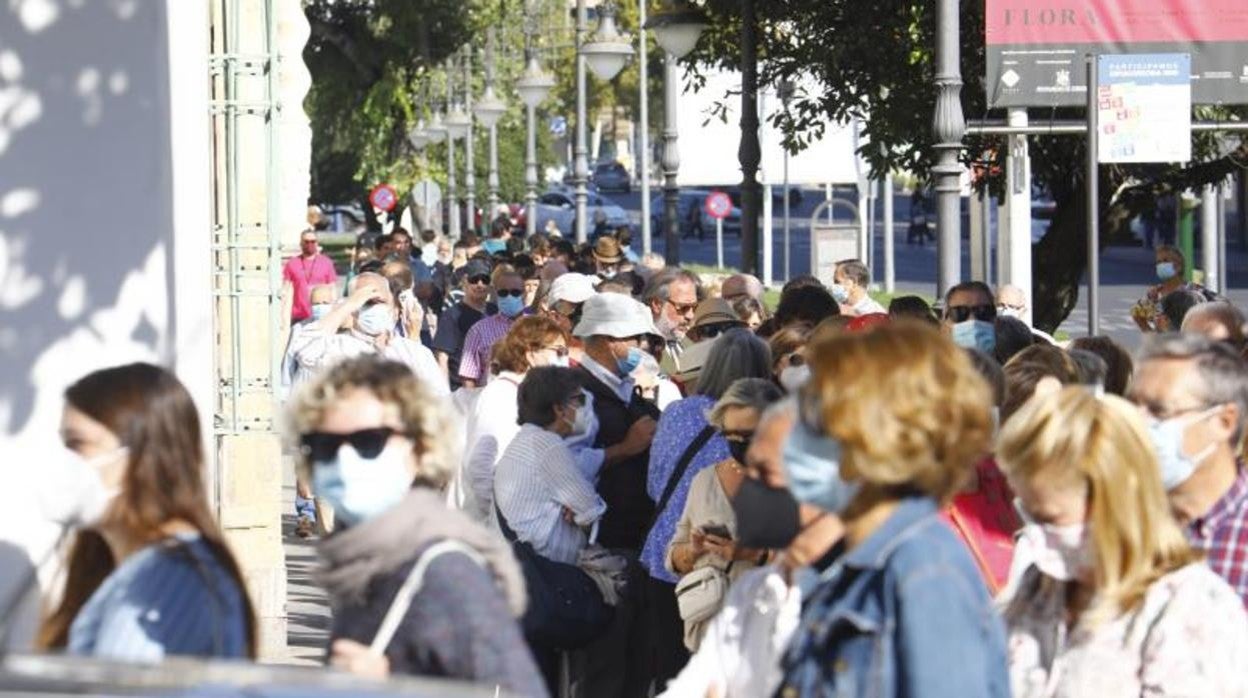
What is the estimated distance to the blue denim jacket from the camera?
4.42 metres

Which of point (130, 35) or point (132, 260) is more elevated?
point (130, 35)

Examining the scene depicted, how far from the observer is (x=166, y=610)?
4797 millimetres

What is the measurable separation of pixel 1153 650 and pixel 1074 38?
10.5 m

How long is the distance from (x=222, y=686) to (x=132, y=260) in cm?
656

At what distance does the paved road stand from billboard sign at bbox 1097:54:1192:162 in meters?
19.8

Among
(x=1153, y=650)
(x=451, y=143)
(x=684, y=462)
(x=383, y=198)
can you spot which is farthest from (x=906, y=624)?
(x=451, y=143)

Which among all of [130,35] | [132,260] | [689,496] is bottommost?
[689,496]

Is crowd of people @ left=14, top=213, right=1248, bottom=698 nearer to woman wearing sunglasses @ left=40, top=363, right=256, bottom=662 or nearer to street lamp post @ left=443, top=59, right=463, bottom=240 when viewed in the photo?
woman wearing sunglasses @ left=40, top=363, right=256, bottom=662

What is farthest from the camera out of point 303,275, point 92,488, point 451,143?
point 451,143

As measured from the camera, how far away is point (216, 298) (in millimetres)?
11836

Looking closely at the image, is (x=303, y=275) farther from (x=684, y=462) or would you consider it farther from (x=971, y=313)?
(x=684, y=462)

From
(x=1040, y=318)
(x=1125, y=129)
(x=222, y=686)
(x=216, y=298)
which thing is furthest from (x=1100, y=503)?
(x=1040, y=318)

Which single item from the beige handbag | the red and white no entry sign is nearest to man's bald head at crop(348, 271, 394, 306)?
the beige handbag

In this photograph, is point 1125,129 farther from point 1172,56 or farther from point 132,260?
point 132,260
